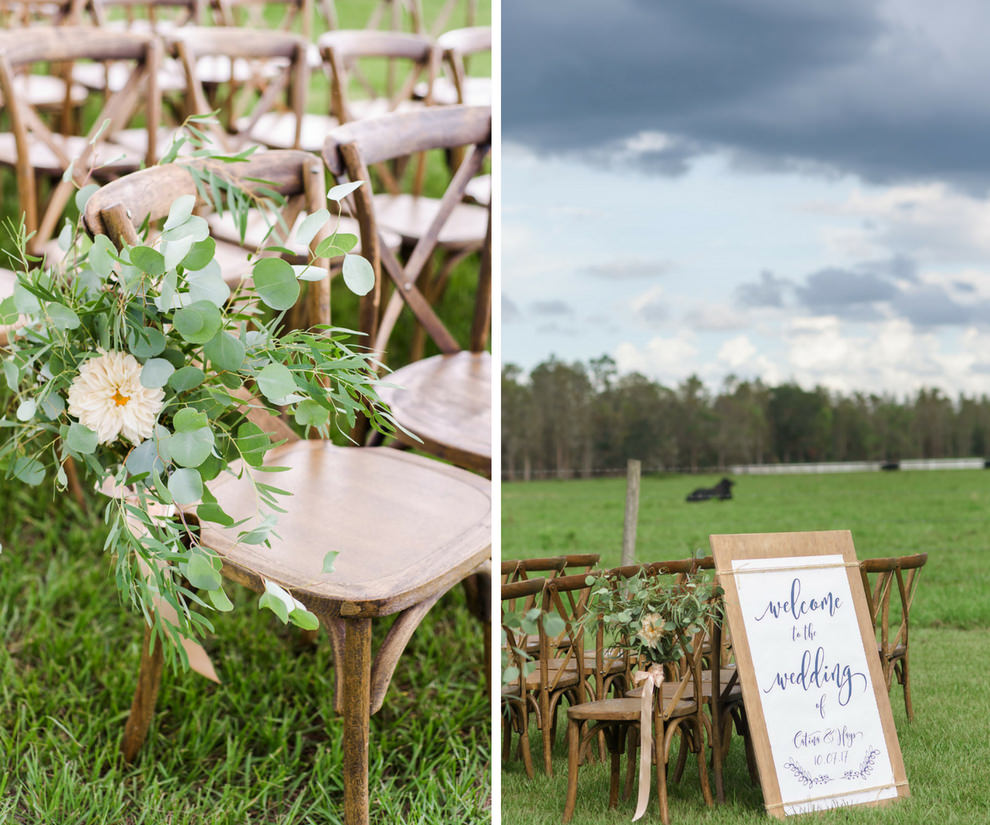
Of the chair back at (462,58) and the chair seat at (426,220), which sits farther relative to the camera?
the chair back at (462,58)

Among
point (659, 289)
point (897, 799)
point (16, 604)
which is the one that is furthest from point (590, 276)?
point (16, 604)

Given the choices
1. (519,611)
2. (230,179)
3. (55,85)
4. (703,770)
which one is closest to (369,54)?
(55,85)

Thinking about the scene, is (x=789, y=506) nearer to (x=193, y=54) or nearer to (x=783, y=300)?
(x=783, y=300)

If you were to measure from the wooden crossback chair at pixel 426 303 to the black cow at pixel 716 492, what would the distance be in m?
0.43

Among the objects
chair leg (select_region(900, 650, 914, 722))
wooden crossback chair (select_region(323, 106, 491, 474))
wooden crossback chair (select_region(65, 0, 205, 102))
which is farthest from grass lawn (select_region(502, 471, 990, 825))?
wooden crossback chair (select_region(65, 0, 205, 102))

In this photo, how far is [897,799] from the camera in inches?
46.1

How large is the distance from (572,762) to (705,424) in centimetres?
52

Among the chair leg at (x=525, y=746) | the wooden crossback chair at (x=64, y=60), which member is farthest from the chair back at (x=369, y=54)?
the chair leg at (x=525, y=746)

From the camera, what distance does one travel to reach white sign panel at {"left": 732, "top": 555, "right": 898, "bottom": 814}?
1175 mm

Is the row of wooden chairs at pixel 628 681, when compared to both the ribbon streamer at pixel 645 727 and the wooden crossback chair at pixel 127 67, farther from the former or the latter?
the wooden crossback chair at pixel 127 67

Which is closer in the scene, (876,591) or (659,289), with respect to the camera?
(876,591)

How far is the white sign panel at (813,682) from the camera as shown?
1175 millimetres

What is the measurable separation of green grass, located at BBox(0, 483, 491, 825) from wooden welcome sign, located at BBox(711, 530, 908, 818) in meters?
0.64

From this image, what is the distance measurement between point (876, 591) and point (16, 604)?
1.89m
